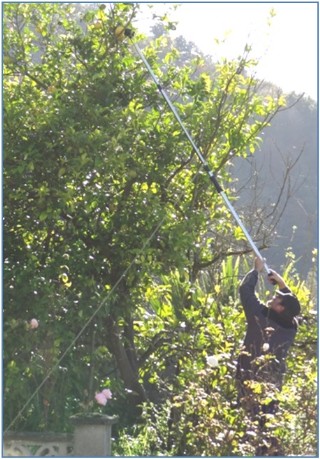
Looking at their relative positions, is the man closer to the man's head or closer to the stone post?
the man's head

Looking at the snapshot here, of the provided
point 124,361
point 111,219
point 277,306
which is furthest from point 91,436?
point 111,219

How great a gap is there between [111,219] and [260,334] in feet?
4.83

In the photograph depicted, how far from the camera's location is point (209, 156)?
732 cm

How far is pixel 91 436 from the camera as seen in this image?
5805mm

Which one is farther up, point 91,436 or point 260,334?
point 260,334

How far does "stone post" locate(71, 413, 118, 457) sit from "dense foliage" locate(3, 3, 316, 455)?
579 millimetres

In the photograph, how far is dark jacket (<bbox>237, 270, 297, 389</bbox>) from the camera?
5.96m

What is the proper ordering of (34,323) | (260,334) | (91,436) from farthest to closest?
(34,323), (260,334), (91,436)

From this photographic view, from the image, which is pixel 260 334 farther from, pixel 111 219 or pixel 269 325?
pixel 111 219

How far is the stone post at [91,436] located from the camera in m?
5.80

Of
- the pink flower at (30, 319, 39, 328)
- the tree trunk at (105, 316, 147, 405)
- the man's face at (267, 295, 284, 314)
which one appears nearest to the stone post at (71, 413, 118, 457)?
the pink flower at (30, 319, 39, 328)

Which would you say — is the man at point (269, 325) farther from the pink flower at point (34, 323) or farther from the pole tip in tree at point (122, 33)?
the pole tip in tree at point (122, 33)

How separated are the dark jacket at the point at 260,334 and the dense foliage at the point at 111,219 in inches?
8.7

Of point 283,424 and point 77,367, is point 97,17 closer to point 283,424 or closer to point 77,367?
point 77,367
